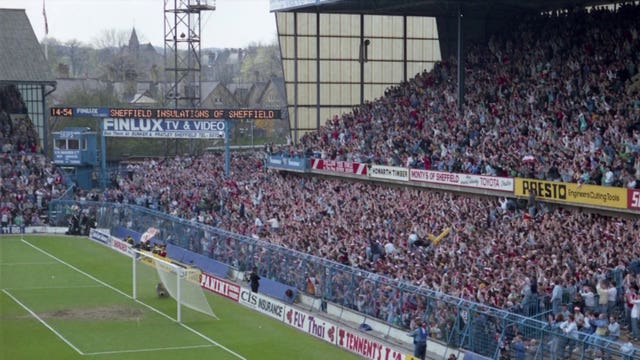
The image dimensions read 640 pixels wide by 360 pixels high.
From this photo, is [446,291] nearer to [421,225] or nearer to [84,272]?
[421,225]

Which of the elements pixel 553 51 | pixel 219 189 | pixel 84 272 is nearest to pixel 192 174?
pixel 219 189

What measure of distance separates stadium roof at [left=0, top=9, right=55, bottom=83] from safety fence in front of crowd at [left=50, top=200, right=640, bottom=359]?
82.2 ft

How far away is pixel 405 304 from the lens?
28984 mm

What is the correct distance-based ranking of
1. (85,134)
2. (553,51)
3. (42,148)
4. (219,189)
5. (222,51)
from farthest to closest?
(222,51), (42,148), (85,134), (219,189), (553,51)

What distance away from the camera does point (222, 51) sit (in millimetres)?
197500

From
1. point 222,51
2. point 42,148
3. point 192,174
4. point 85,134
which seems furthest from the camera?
point 222,51

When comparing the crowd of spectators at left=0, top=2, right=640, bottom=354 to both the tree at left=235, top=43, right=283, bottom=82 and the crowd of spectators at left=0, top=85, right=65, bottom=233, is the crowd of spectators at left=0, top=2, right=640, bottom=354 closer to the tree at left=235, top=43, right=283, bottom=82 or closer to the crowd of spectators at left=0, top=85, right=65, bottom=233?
the crowd of spectators at left=0, top=85, right=65, bottom=233

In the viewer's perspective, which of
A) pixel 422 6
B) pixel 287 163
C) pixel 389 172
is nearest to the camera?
pixel 389 172

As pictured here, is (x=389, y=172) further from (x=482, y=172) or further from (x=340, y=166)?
(x=482, y=172)

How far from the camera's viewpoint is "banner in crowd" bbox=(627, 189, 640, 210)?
3039cm

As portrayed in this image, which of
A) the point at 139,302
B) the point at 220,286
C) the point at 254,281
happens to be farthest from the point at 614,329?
the point at 139,302

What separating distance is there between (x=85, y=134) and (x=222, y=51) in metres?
137

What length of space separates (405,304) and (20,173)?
116ft

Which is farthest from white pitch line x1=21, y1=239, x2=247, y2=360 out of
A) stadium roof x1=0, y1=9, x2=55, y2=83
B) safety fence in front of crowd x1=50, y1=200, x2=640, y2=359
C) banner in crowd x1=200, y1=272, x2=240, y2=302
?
stadium roof x1=0, y1=9, x2=55, y2=83
